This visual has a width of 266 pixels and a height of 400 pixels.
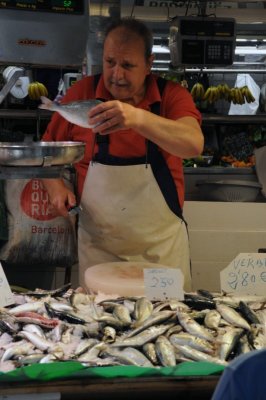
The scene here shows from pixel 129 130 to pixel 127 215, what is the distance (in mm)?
397

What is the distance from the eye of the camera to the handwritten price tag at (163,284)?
2033mm

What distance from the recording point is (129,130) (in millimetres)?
2635

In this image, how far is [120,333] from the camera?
1771 millimetres

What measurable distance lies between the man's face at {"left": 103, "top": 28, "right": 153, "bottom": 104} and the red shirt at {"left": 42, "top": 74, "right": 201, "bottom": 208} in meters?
0.14

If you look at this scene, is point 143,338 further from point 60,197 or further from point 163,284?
point 60,197

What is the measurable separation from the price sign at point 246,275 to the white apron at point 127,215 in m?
0.67

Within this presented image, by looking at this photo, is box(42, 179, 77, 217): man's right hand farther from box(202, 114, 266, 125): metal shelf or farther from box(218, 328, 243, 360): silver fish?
box(202, 114, 266, 125): metal shelf

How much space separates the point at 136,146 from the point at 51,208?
84 cm

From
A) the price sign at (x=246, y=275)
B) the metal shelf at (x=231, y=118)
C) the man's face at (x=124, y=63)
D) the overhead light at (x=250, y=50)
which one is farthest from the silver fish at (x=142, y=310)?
the overhead light at (x=250, y=50)

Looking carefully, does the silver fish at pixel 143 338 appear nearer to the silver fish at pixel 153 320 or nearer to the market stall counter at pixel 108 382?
the silver fish at pixel 153 320

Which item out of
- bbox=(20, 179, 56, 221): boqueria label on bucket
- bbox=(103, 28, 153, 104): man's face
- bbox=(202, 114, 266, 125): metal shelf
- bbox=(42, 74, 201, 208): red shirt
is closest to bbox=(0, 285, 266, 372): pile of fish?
bbox=(42, 74, 201, 208): red shirt

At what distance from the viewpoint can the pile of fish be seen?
1.58m

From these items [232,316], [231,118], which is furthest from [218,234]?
[232,316]

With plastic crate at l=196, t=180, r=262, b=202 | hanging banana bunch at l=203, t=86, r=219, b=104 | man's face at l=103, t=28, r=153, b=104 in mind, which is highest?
man's face at l=103, t=28, r=153, b=104
